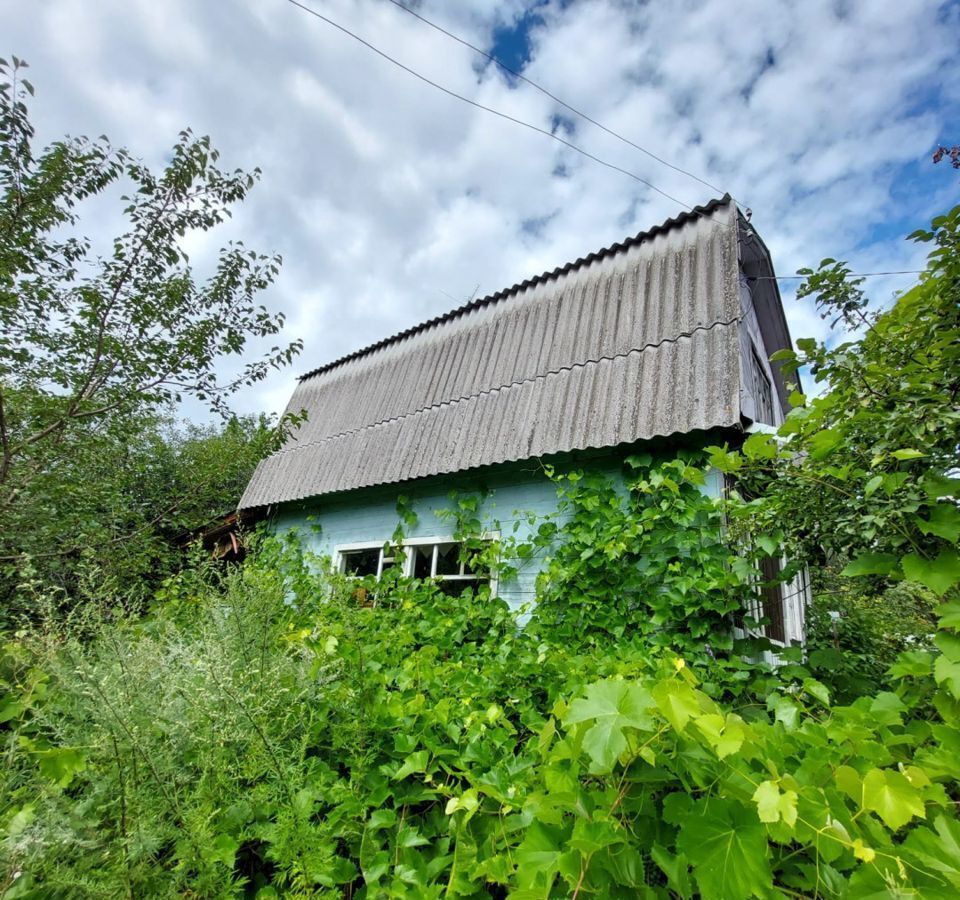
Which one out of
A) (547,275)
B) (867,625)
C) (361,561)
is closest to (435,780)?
(361,561)

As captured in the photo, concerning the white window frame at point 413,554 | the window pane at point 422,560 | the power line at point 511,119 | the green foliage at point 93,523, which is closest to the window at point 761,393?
the power line at point 511,119

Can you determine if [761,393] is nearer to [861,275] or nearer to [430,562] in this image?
[861,275]

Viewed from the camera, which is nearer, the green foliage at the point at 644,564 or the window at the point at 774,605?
the green foliage at the point at 644,564

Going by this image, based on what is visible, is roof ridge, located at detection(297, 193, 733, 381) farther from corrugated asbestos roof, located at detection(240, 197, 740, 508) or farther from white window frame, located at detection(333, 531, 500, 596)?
white window frame, located at detection(333, 531, 500, 596)

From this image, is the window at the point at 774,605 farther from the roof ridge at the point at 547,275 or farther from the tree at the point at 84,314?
the tree at the point at 84,314

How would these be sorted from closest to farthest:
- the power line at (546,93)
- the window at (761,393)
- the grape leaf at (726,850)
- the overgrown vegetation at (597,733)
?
the grape leaf at (726,850) < the overgrown vegetation at (597,733) < the power line at (546,93) < the window at (761,393)

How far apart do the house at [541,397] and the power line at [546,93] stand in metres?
0.43

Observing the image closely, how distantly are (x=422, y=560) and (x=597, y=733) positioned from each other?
4.55 metres

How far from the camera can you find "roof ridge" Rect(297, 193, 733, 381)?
4.78m

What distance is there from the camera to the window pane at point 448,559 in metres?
5.02

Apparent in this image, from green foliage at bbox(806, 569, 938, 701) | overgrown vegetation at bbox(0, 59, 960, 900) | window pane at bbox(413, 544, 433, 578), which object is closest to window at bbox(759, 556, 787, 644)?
green foliage at bbox(806, 569, 938, 701)

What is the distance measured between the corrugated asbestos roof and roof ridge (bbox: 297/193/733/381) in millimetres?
17

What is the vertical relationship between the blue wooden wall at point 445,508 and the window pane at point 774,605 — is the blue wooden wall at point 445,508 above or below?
above

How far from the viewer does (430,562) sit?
17.0 feet
